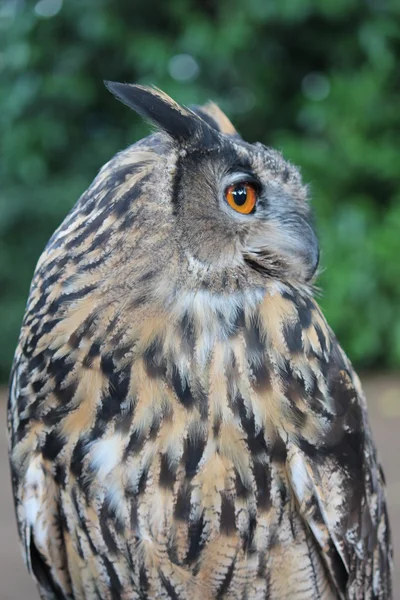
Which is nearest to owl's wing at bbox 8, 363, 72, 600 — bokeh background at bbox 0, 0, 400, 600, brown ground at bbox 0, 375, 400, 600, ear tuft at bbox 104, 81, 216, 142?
ear tuft at bbox 104, 81, 216, 142

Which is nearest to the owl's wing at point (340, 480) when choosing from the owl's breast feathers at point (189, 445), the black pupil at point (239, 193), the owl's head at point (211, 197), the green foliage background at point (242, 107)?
the owl's breast feathers at point (189, 445)

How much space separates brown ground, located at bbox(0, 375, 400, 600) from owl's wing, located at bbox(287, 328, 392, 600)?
1.81 m

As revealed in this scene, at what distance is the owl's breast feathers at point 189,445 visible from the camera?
1.59 meters

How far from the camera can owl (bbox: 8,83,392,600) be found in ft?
5.00

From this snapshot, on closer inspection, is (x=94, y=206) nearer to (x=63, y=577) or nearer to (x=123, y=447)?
(x=123, y=447)

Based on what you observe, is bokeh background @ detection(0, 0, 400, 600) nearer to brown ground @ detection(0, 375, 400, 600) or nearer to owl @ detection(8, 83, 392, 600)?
brown ground @ detection(0, 375, 400, 600)

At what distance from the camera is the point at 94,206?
164cm

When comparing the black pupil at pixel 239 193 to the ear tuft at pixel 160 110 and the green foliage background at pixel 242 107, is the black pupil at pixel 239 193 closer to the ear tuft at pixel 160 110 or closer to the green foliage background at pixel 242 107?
the ear tuft at pixel 160 110

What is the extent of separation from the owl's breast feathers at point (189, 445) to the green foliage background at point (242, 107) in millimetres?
3905

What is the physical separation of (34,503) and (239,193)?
2.69ft

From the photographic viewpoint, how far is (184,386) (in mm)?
1597

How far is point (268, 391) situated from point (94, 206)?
533mm

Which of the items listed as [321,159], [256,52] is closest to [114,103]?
[256,52]

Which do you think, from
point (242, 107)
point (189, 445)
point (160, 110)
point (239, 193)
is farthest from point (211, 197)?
point (242, 107)
